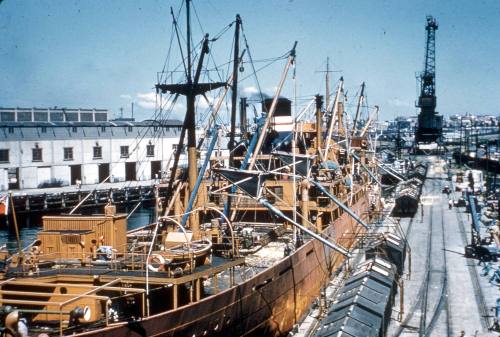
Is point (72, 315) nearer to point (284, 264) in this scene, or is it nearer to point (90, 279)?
point (90, 279)

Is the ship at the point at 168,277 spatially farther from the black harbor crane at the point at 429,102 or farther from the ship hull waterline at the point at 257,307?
the black harbor crane at the point at 429,102

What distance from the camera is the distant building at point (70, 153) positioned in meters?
54.8

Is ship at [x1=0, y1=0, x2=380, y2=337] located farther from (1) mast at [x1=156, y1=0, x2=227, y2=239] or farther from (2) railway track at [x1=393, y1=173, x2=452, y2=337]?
(2) railway track at [x1=393, y1=173, x2=452, y2=337]

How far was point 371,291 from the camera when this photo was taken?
68.0 feet

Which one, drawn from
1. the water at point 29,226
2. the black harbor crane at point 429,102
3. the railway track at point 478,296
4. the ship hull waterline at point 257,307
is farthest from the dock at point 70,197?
the black harbor crane at point 429,102

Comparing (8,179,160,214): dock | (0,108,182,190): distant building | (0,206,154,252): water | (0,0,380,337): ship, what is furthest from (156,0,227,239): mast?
(0,108,182,190): distant building

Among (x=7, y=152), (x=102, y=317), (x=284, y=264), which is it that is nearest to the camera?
(x=102, y=317)

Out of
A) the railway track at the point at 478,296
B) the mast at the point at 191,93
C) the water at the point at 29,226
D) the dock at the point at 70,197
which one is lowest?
the water at the point at 29,226

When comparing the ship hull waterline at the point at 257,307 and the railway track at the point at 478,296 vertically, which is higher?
the ship hull waterline at the point at 257,307

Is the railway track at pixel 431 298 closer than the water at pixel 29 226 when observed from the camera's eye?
Yes

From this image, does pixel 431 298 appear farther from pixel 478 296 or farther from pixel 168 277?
pixel 168 277

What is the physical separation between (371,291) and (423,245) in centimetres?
1776

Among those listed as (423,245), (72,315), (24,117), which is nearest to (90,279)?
(72,315)

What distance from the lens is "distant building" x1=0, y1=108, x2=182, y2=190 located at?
5475 cm
